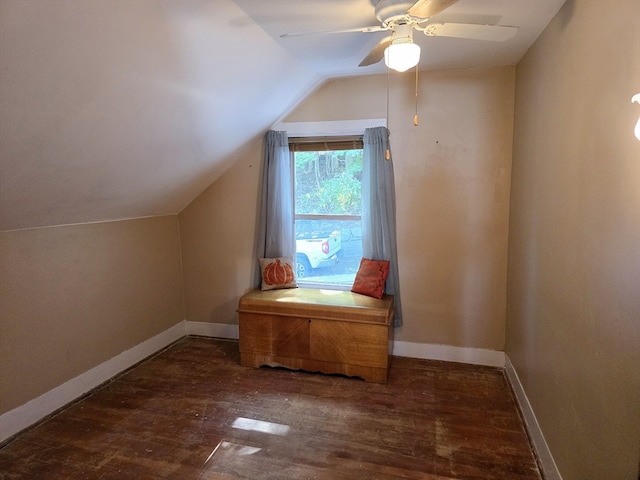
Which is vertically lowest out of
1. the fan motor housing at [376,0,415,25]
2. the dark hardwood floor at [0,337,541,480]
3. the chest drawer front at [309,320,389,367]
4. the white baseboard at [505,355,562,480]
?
the dark hardwood floor at [0,337,541,480]

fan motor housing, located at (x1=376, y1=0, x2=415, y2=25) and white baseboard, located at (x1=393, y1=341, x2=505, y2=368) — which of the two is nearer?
fan motor housing, located at (x1=376, y1=0, x2=415, y2=25)

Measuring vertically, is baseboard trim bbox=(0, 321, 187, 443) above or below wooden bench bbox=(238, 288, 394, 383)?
below

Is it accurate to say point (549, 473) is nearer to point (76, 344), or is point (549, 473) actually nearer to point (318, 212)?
point (318, 212)

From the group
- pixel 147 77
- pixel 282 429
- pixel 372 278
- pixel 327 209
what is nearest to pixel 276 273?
pixel 327 209

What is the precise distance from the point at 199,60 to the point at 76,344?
7.08 feet

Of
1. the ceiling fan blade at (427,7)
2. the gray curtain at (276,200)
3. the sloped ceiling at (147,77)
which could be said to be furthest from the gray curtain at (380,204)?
the ceiling fan blade at (427,7)

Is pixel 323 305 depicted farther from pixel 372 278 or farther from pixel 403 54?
pixel 403 54

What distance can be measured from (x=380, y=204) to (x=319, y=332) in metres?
1.15

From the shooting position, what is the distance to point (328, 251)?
3.40 meters


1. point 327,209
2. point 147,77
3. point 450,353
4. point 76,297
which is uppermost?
point 147,77

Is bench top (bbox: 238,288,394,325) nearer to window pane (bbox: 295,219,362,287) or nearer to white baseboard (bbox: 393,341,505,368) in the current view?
window pane (bbox: 295,219,362,287)

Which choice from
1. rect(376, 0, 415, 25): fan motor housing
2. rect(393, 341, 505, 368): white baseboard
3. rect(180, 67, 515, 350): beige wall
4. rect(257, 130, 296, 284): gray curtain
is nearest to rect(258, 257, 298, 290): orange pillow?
rect(257, 130, 296, 284): gray curtain

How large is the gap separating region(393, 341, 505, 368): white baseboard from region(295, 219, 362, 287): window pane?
75 cm

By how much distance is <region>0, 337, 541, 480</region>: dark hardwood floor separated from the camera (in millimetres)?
1934
